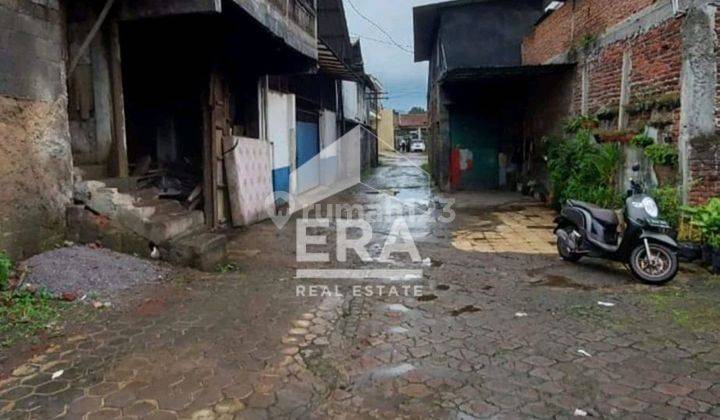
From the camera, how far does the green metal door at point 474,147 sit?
51.4 feet

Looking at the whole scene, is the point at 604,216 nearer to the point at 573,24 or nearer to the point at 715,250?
the point at 715,250

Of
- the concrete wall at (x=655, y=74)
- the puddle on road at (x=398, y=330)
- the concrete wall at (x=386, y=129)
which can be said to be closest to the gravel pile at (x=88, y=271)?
the puddle on road at (x=398, y=330)

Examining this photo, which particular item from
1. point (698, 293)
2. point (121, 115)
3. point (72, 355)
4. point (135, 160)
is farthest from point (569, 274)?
point (135, 160)

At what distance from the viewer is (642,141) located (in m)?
7.62

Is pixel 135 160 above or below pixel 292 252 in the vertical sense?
above

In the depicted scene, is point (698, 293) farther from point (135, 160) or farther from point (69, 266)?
point (135, 160)

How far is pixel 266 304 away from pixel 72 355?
5.57 feet

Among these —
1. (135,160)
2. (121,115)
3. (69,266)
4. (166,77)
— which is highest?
(166,77)

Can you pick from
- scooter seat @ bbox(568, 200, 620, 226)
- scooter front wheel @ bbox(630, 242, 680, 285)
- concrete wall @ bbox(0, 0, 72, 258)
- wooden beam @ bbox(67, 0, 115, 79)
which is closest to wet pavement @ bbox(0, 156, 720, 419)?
scooter front wheel @ bbox(630, 242, 680, 285)

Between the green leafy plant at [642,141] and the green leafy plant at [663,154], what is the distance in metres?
0.17

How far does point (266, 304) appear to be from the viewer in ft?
16.0

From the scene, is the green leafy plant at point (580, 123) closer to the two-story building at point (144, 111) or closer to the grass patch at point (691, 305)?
the grass patch at point (691, 305)

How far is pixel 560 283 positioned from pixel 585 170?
4173 millimetres

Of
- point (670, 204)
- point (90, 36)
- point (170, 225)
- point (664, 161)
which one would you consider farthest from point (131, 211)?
point (664, 161)
